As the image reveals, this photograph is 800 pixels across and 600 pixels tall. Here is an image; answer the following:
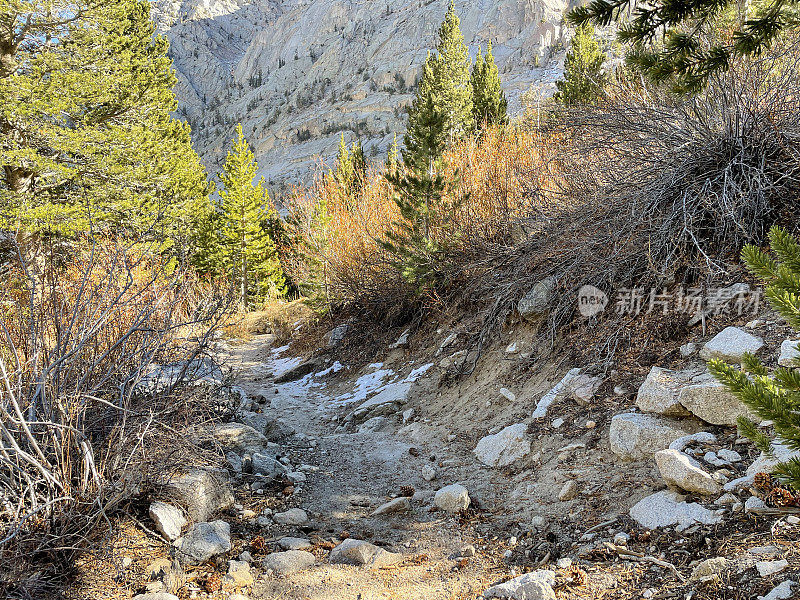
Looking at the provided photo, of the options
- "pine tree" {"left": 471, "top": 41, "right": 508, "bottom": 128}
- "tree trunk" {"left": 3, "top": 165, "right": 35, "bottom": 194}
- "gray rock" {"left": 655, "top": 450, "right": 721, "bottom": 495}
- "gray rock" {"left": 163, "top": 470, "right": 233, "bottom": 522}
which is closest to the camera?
"gray rock" {"left": 655, "top": 450, "right": 721, "bottom": 495}

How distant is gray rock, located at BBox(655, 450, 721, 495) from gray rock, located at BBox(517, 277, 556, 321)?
262 centimetres

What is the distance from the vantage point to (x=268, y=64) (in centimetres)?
9150

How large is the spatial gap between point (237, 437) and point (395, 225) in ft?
16.4

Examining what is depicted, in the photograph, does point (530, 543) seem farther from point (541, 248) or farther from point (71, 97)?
point (71, 97)

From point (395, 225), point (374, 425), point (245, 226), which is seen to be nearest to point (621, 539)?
point (374, 425)

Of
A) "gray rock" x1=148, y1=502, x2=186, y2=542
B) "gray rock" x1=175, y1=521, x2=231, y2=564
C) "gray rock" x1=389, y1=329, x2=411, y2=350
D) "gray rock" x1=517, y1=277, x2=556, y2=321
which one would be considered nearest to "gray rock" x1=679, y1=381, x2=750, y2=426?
"gray rock" x1=517, y1=277, x2=556, y2=321

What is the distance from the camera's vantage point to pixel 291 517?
3.35 meters

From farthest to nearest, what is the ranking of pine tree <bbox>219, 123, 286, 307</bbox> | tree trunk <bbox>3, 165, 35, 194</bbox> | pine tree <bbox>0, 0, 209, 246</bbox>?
pine tree <bbox>219, 123, 286, 307</bbox>, tree trunk <bbox>3, 165, 35, 194</bbox>, pine tree <bbox>0, 0, 209, 246</bbox>

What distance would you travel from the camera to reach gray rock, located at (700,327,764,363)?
3385 millimetres

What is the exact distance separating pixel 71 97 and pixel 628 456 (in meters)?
16.3

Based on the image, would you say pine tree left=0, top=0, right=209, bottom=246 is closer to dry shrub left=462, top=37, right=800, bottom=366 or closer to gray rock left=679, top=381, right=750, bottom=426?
dry shrub left=462, top=37, right=800, bottom=366

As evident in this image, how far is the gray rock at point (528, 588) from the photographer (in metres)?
2.23

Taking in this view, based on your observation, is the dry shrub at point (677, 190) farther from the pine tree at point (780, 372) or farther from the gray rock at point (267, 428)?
the pine tree at point (780, 372)

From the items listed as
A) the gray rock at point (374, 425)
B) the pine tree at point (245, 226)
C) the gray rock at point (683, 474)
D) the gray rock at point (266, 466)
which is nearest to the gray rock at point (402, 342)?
the gray rock at point (374, 425)
